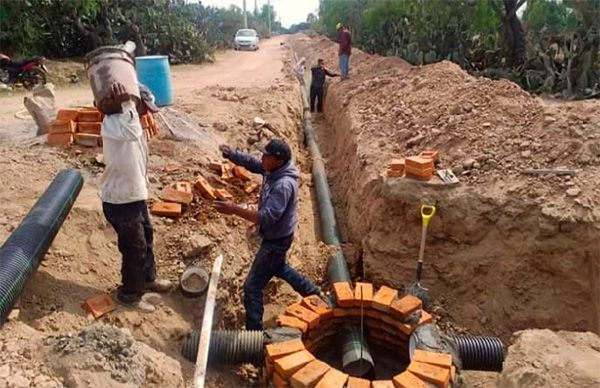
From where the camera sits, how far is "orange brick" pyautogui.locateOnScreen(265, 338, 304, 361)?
11.0 ft

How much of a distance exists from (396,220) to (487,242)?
0.94m

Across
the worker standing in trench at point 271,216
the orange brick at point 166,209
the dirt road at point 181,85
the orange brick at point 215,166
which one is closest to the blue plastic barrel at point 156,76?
the dirt road at point 181,85

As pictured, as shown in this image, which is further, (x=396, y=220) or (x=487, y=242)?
(x=396, y=220)

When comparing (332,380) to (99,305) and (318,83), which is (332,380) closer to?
(99,305)

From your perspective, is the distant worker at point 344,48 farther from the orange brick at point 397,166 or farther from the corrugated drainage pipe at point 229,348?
the corrugated drainage pipe at point 229,348

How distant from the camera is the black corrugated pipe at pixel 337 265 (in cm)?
374

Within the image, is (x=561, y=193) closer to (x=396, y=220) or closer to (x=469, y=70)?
(x=396, y=220)

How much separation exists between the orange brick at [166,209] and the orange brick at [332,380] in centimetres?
229

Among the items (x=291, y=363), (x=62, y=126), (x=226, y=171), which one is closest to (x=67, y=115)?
(x=62, y=126)

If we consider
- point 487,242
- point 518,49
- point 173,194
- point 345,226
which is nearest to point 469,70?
point 518,49

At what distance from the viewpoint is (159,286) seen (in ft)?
13.1

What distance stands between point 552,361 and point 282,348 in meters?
1.63

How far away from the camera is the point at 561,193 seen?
15.9 ft

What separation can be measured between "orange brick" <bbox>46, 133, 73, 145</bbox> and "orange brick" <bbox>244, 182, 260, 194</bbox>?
2074mm
